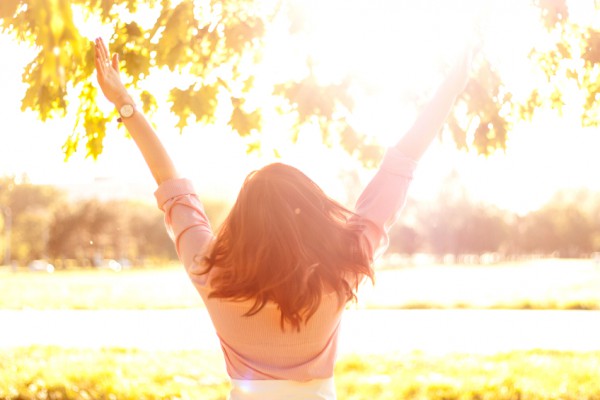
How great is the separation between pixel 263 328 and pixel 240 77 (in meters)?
4.67

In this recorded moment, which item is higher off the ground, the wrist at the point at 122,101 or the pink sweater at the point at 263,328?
the wrist at the point at 122,101

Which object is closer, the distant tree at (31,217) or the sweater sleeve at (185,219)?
the sweater sleeve at (185,219)

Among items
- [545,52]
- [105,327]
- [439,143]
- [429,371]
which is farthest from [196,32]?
[105,327]

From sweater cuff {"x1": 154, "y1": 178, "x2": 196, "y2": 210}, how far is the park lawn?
583 cm

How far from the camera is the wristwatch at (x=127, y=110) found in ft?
7.88

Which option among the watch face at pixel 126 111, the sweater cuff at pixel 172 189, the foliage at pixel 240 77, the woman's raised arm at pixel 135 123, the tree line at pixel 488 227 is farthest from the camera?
the tree line at pixel 488 227

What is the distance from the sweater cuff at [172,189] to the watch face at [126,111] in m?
0.32

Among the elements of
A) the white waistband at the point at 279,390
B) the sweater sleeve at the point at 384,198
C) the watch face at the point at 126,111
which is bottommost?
the white waistband at the point at 279,390

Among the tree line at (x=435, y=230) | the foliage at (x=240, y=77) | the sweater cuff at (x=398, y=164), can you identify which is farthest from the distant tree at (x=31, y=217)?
the sweater cuff at (x=398, y=164)

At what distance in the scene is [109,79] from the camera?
→ 2.53 meters

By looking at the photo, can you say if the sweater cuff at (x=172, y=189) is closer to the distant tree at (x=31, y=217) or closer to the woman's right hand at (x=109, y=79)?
the woman's right hand at (x=109, y=79)

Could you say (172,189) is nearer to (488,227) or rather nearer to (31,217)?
(488,227)

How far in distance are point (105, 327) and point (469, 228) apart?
268ft

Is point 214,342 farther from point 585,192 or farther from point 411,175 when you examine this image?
point 585,192
